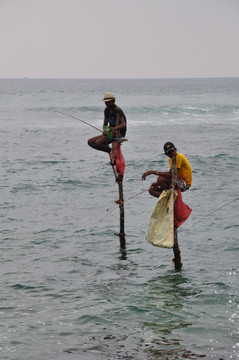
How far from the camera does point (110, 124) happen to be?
11.8m

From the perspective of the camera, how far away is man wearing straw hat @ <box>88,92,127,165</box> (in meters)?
11.6

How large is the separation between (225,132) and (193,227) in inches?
1030

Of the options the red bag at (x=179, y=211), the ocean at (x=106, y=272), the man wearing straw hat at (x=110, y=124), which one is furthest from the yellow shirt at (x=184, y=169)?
the ocean at (x=106, y=272)

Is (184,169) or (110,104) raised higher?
(110,104)

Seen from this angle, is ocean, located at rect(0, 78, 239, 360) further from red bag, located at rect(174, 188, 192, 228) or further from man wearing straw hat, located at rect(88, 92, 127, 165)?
man wearing straw hat, located at rect(88, 92, 127, 165)

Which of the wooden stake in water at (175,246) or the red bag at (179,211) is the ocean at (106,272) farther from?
the red bag at (179,211)

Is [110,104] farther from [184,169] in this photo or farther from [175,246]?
[175,246]

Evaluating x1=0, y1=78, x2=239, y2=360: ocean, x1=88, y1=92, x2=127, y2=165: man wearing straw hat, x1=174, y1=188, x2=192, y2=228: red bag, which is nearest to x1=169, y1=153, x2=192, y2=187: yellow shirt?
x1=174, y1=188, x2=192, y2=228: red bag

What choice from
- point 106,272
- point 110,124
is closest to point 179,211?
point 110,124

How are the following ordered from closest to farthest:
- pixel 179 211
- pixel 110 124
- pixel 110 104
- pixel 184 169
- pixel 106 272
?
pixel 184 169, pixel 179 211, pixel 110 104, pixel 110 124, pixel 106 272

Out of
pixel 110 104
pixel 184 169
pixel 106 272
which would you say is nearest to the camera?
pixel 184 169

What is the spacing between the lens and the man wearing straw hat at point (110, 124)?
11.6m

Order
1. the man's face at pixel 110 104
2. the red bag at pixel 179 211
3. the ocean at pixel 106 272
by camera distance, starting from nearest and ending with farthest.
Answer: the ocean at pixel 106 272, the red bag at pixel 179 211, the man's face at pixel 110 104

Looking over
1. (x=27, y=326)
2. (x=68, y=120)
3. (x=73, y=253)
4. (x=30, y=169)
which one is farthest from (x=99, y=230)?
(x=68, y=120)
